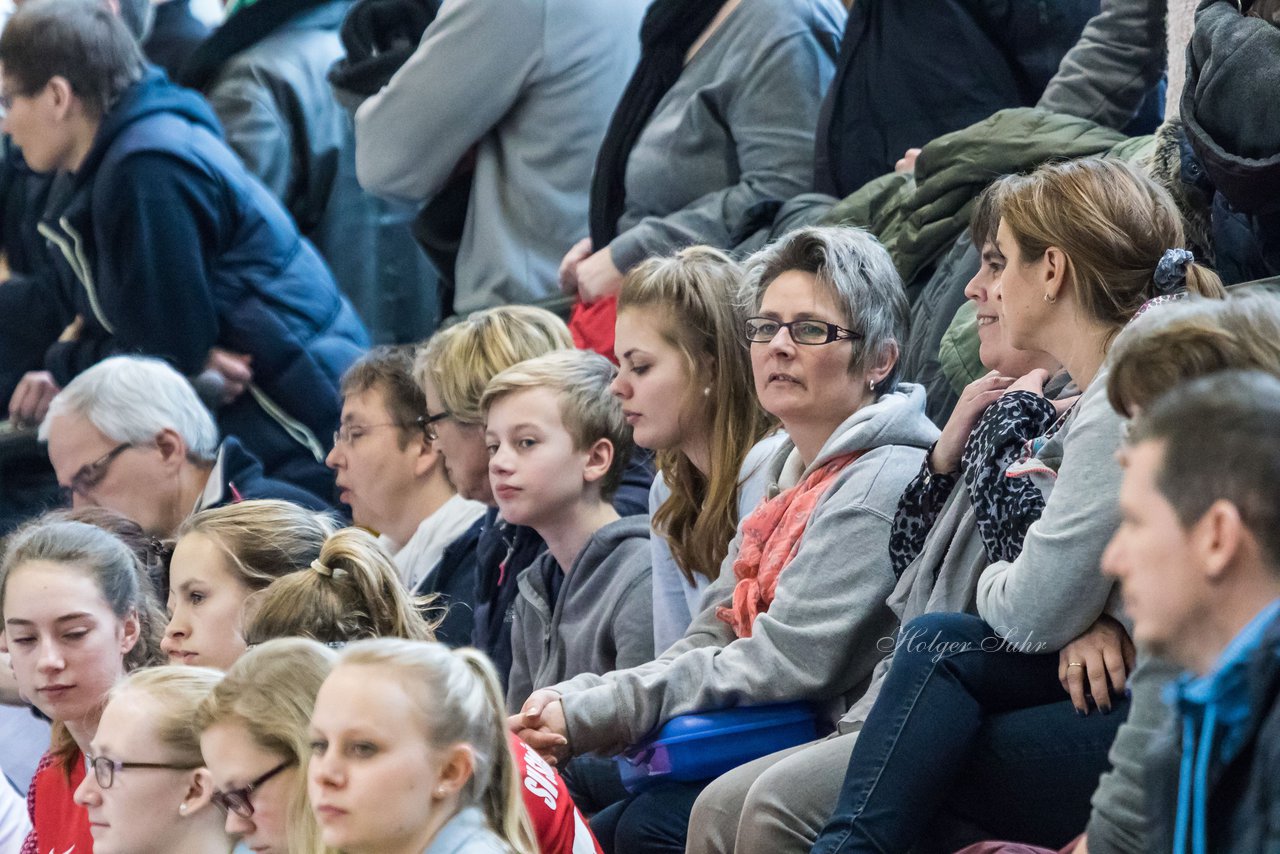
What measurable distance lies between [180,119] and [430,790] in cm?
322

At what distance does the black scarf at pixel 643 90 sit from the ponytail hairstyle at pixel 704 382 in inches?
40.3

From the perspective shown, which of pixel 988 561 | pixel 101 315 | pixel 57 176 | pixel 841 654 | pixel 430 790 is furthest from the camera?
pixel 57 176

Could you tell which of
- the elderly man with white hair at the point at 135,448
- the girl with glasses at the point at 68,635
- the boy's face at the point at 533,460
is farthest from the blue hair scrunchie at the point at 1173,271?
the elderly man with white hair at the point at 135,448

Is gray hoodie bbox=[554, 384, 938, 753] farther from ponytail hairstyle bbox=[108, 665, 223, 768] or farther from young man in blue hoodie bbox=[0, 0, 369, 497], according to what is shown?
young man in blue hoodie bbox=[0, 0, 369, 497]

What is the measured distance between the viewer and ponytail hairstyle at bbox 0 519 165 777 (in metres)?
3.44

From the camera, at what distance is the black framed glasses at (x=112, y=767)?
271cm

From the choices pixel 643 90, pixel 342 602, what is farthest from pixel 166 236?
pixel 342 602

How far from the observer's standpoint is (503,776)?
2.37 meters

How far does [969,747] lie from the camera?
2.45 m

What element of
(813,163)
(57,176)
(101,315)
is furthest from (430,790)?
(57,176)

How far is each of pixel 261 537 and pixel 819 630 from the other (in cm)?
111

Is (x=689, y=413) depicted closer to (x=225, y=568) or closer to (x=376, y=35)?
(x=225, y=568)

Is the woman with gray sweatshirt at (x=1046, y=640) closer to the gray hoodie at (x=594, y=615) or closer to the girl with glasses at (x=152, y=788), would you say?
the girl with glasses at (x=152, y=788)

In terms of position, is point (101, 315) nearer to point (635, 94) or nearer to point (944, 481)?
point (635, 94)
